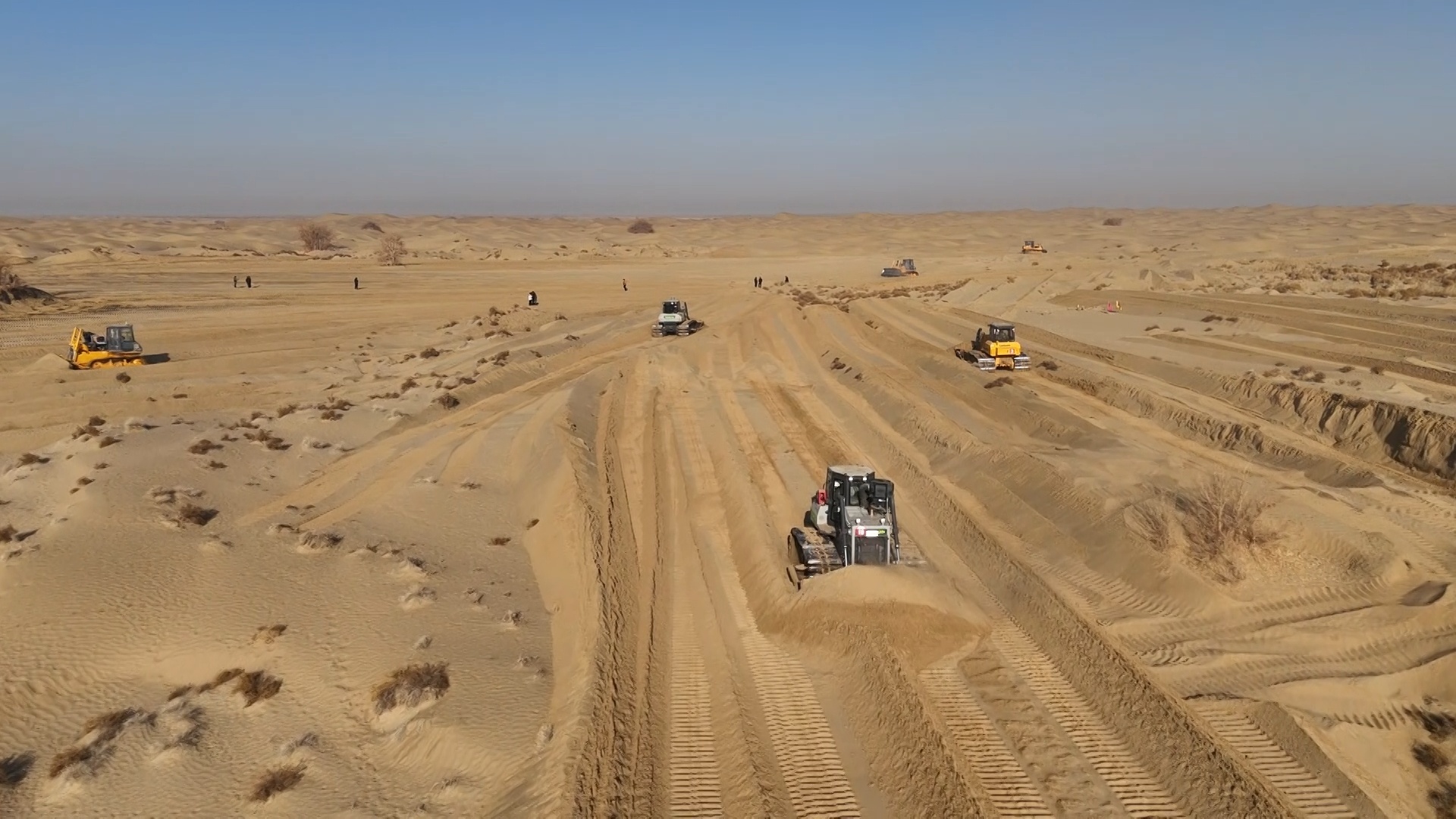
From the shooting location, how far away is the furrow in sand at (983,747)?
1015cm

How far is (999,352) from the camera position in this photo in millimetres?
35781

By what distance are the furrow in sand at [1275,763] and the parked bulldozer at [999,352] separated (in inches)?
980

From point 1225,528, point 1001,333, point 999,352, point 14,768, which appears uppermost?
point 1001,333

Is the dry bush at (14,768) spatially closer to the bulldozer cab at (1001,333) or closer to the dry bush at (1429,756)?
the dry bush at (1429,756)

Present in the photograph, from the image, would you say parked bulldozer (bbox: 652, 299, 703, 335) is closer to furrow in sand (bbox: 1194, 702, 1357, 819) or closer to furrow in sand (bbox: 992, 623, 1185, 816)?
furrow in sand (bbox: 992, 623, 1185, 816)

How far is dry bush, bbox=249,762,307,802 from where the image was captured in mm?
10750

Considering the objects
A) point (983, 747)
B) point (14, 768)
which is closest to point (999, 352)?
point (983, 747)

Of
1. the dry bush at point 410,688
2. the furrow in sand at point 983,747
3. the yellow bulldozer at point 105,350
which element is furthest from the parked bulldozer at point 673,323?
the furrow in sand at point 983,747

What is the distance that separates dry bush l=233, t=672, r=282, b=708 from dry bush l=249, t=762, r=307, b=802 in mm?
2003

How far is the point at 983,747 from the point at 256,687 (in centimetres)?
1100

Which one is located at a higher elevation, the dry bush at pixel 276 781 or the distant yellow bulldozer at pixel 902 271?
the distant yellow bulldozer at pixel 902 271

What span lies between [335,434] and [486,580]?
13.7m

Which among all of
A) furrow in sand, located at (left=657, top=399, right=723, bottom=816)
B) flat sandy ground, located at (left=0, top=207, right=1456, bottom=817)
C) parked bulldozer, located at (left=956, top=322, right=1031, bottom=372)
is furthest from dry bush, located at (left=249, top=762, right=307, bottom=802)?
parked bulldozer, located at (left=956, top=322, right=1031, bottom=372)

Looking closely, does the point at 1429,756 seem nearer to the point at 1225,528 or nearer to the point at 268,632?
the point at 1225,528
